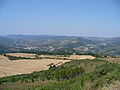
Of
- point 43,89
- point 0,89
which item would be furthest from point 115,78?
point 0,89

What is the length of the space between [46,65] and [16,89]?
121 ft

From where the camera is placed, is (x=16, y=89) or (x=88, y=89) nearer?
(x=88, y=89)

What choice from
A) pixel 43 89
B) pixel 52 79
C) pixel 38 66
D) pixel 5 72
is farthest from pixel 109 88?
pixel 38 66

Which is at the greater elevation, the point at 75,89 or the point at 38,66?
the point at 75,89

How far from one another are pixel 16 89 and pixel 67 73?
13.5 m

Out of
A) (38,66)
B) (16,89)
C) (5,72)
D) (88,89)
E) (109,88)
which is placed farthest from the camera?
(38,66)

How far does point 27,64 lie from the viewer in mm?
66688

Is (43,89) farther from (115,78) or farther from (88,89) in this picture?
(115,78)

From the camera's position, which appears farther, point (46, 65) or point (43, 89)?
point (46, 65)

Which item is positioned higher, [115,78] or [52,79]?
[115,78]

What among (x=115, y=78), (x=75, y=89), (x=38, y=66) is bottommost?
(x=38, y=66)

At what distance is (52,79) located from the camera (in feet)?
130

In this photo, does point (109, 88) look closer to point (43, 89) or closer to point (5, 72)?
point (43, 89)

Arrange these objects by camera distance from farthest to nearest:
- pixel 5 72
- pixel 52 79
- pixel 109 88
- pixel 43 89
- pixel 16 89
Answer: pixel 5 72 < pixel 52 79 < pixel 16 89 < pixel 43 89 < pixel 109 88
